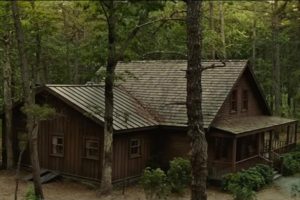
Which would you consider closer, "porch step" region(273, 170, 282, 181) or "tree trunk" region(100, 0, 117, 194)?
"tree trunk" region(100, 0, 117, 194)

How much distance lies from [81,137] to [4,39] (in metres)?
6.54

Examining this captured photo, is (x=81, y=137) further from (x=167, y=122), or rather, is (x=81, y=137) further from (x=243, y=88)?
(x=243, y=88)

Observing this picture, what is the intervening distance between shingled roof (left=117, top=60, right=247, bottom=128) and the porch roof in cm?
100

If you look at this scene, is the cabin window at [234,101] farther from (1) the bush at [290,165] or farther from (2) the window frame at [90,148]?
(2) the window frame at [90,148]

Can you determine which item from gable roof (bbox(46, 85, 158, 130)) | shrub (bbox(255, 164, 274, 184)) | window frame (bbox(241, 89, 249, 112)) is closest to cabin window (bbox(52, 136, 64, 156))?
gable roof (bbox(46, 85, 158, 130))

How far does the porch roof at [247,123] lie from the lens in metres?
22.9

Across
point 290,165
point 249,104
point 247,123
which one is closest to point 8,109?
point 247,123

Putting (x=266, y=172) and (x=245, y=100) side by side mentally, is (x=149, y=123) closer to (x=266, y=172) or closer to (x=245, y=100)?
(x=266, y=172)

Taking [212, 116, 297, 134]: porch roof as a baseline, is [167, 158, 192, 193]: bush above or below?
Result: below

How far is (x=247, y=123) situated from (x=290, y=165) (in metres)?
3.76

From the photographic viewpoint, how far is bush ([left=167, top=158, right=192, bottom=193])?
20.0m

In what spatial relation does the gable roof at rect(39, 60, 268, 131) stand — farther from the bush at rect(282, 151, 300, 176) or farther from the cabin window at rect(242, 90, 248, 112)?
the bush at rect(282, 151, 300, 176)

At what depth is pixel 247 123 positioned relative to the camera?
25.5m

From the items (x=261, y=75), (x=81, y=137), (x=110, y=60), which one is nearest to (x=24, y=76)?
(x=110, y=60)
